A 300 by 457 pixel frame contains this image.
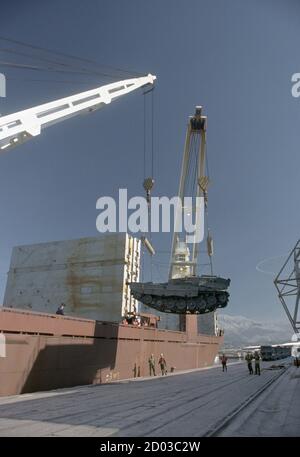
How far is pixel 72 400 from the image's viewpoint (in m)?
13.1

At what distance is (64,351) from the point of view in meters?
18.9

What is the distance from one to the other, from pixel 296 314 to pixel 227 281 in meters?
5.19

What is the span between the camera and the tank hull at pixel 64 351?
1547 centimetres

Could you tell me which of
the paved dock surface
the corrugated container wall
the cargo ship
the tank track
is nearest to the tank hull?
the cargo ship

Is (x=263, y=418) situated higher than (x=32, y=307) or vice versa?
(x=32, y=307)

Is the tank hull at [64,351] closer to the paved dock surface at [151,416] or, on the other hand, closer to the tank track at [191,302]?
the paved dock surface at [151,416]

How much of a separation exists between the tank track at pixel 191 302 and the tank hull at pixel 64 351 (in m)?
3.34

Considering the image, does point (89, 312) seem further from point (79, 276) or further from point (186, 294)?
point (186, 294)

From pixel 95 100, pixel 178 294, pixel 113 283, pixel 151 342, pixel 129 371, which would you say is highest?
pixel 95 100

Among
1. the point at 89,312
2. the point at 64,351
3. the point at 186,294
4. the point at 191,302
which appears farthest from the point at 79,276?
the point at 64,351

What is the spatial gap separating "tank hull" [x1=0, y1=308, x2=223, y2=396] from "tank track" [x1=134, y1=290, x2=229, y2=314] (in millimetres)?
3341

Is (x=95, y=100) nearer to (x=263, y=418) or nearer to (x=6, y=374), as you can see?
(x=6, y=374)

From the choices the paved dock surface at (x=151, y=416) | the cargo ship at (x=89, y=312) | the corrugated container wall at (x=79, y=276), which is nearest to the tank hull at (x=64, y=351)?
the cargo ship at (x=89, y=312)
